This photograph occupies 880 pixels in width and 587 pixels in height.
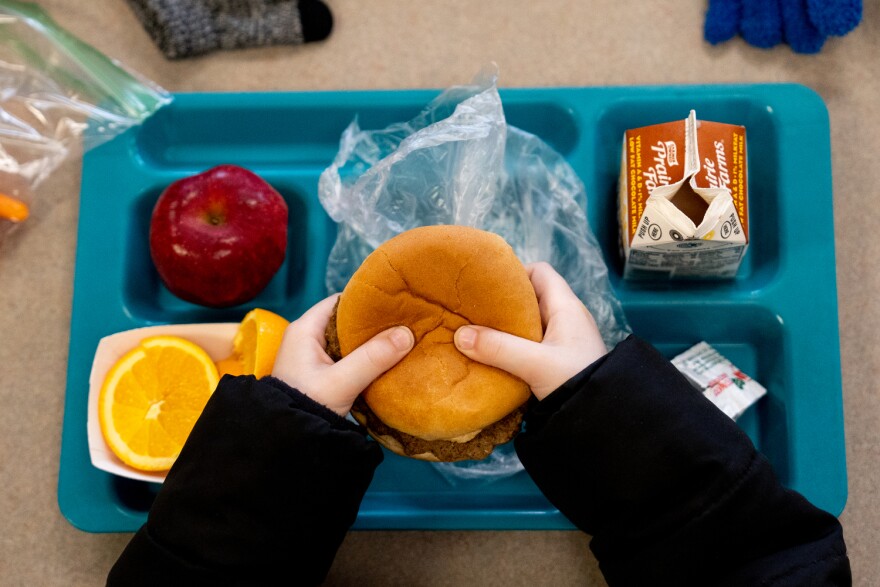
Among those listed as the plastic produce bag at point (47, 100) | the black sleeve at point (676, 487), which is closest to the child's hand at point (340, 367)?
the black sleeve at point (676, 487)

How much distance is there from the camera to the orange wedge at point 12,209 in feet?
3.22

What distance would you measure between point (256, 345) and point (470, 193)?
0.98 ft

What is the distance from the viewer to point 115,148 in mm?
965

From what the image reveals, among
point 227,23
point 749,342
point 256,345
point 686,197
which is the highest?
→ point 227,23

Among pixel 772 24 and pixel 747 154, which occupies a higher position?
pixel 772 24

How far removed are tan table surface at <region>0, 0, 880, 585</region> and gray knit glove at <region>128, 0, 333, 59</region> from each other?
20 millimetres

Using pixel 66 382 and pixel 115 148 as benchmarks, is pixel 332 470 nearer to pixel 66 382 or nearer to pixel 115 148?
pixel 66 382

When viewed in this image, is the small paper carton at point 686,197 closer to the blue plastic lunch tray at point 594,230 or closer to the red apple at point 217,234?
the blue plastic lunch tray at point 594,230

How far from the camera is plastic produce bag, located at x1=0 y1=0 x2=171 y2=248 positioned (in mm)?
996

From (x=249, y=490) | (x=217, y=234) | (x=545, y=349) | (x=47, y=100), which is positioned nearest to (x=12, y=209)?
(x=47, y=100)

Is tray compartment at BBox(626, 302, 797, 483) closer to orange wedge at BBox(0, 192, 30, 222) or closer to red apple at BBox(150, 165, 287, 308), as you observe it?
red apple at BBox(150, 165, 287, 308)

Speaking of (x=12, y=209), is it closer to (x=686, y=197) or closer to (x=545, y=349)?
(x=545, y=349)

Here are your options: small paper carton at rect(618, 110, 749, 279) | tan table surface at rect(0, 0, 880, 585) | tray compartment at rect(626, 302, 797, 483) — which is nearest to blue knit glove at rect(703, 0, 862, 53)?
tan table surface at rect(0, 0, 880, 585)

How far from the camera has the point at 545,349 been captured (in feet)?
2.25
